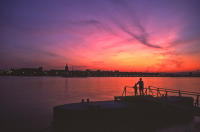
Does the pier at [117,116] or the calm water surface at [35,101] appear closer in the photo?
the pier at [117,116]

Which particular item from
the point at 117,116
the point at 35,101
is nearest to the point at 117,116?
the point at 117,116

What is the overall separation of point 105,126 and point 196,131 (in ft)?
27.4

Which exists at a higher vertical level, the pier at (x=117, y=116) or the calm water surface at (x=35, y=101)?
the pier at (x=117, y=116)

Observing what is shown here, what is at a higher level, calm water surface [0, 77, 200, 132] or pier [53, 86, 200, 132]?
pier [53, 86, 200, 132]

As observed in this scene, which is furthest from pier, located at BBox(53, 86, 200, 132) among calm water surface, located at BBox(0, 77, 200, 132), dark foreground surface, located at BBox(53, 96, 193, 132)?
calm water surface, located at BBox(0, 77, 200, 132)

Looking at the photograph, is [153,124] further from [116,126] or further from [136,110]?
[116,126]

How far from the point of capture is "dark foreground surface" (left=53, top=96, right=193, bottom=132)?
12453 millimetres

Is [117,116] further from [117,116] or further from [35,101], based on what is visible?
[35,101]

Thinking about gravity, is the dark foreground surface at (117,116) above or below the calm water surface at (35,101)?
above

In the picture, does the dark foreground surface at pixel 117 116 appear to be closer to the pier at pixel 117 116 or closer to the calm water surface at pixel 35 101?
the pier at pixel 117 116

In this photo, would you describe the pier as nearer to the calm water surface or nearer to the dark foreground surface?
the dark foreground surface

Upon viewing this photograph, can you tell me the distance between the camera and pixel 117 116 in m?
13.5

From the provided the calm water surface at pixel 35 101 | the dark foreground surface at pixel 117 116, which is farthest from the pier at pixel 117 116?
the calm water surface at pixel 35 101

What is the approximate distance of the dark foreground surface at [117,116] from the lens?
40.9 feet
